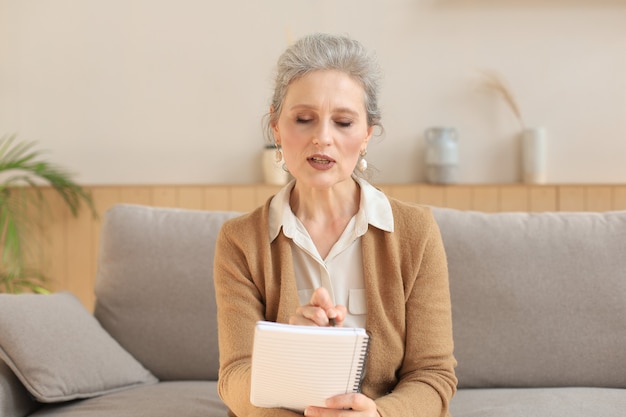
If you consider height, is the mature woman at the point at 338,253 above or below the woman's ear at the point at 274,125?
below

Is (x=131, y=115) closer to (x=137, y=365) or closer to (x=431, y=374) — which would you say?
(x=137, y=365)

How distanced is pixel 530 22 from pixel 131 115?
178 centimetres

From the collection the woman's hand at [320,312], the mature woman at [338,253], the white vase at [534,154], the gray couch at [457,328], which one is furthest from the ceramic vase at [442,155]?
the woman's hand at [320,312]

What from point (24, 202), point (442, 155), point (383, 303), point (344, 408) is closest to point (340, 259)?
point (383, 303)

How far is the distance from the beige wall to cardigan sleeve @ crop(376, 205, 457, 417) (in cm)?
195

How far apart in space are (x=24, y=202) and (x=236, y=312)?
7.39 ft

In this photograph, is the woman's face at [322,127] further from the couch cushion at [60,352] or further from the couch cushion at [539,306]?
the couch cushion at [60,352]

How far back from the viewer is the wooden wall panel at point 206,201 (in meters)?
3.58

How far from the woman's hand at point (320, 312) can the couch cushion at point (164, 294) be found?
0.97 metres

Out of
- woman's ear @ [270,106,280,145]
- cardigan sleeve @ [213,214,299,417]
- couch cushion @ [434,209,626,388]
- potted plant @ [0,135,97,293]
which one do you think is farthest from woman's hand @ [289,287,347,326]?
potted plant @ [0,135,97,293]

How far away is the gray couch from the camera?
216 cm

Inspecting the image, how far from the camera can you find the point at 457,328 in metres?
2.30

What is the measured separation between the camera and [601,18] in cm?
369

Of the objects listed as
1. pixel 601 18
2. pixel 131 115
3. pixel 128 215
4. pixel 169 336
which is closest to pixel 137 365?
pixel 169 336
